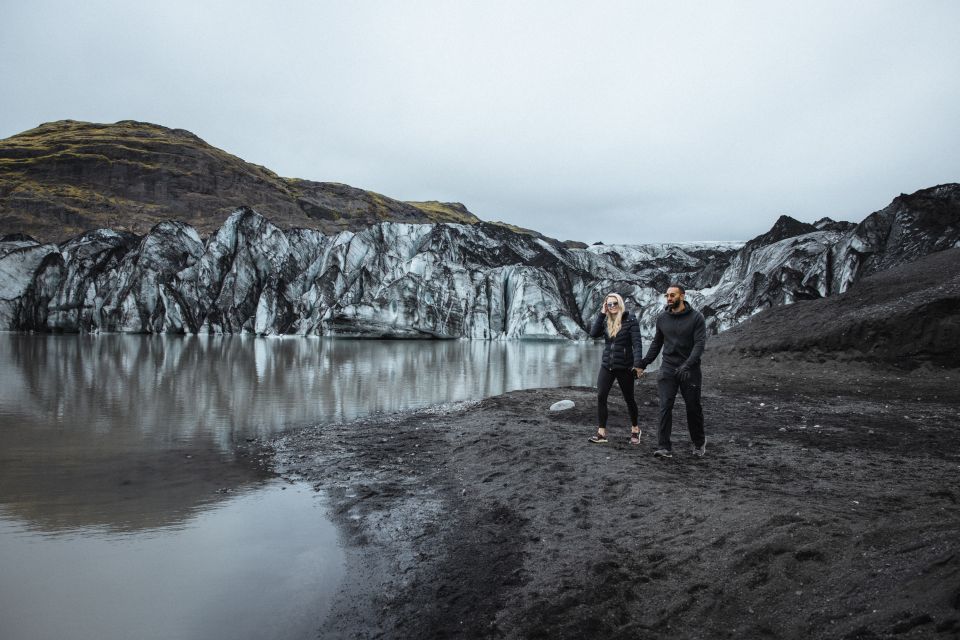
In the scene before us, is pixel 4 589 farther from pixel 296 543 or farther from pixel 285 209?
pixel 285 209

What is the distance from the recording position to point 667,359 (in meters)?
6.59

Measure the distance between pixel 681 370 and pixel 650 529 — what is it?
242 cm

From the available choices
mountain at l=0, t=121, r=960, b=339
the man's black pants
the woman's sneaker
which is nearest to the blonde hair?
the man's black pants

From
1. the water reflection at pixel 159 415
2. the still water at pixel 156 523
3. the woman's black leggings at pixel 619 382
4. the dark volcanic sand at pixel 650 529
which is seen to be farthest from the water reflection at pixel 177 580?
the woman's black leggings at pixel 619 382

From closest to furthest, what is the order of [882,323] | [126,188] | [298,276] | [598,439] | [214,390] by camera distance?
[598,439] < [882,323] < [214,390] < [298,276] < [126,188]

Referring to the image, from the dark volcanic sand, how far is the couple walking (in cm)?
41

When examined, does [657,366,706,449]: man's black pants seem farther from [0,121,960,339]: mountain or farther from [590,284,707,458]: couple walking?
[0,121,960,339]: mountain

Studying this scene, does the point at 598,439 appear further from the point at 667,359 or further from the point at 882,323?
the point at 882,323

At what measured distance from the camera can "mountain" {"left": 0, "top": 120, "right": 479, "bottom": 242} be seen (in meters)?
67.1

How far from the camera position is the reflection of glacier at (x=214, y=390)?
10062 millimetres

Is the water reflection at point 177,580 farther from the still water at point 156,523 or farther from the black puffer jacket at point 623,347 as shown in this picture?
the black puffer jacket at point 623,347

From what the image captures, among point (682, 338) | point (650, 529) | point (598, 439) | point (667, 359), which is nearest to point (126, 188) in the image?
point (598, 439)

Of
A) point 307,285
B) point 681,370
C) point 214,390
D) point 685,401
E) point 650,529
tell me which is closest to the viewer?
point 650,529

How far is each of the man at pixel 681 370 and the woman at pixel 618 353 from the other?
19.7 inches
